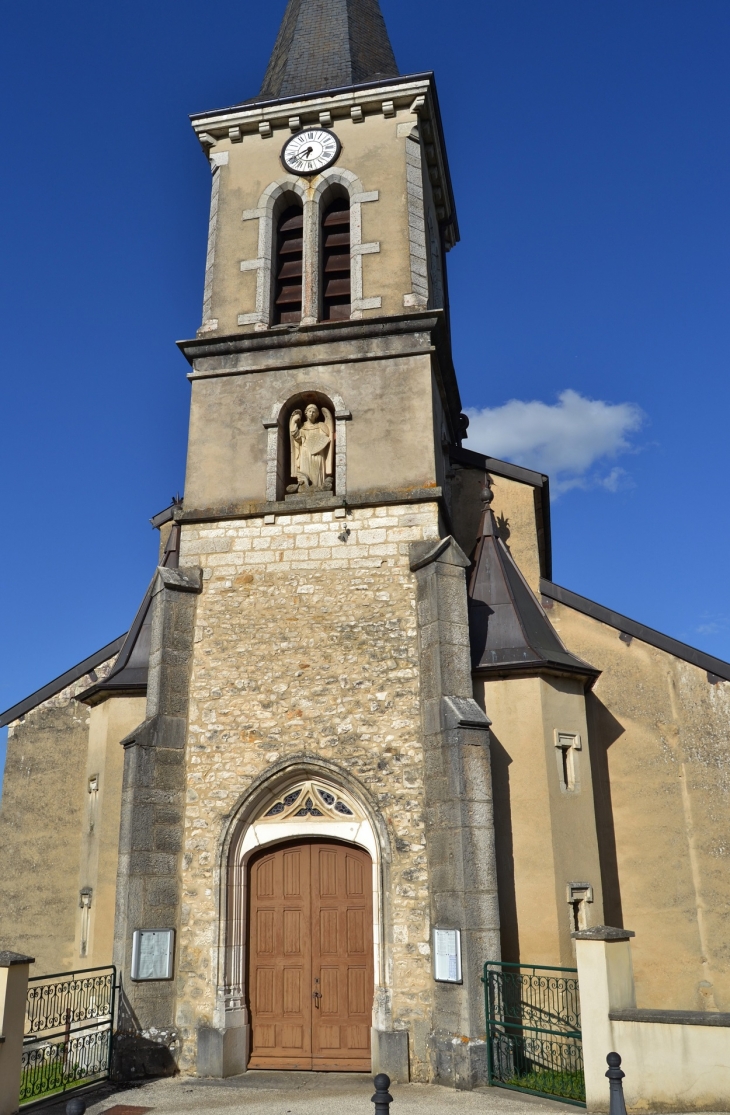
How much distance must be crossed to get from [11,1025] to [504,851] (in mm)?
5723

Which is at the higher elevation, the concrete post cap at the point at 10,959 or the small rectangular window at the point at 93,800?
the small rectangular window at the point at 93,800

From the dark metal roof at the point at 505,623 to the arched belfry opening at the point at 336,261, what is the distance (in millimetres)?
4102

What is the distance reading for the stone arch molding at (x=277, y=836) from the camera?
10969mm

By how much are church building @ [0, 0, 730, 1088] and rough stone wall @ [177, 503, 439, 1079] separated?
35 mm

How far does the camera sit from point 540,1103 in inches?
363

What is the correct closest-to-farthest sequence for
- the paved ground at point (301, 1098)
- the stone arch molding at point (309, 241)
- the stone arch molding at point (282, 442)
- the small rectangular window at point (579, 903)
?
the paved ground at point (301, 1098) → the small rectangular window at point (579, 903) → the stone arch molding at point (282, 442) → the stone arch molding at point (309, 241)

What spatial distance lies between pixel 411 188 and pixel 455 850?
33.1 feet

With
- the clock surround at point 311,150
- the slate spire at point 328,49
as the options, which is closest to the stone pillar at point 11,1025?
the clock surround at point 311,150

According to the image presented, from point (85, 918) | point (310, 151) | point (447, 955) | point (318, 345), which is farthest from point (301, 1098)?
point (310, 151)

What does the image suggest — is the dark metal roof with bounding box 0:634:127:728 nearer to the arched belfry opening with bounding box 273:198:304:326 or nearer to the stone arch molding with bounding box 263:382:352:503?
the stone arch molding with bounding box 263:382:352:503

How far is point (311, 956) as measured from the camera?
1130 cm

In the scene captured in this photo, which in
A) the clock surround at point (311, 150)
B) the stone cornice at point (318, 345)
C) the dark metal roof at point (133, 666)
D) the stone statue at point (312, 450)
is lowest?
the dark metal roof at point (133, 666)

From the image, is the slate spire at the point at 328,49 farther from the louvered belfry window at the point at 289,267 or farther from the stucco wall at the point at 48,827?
the stucco wall at the point at 48,827

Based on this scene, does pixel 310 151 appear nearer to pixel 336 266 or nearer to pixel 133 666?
pixel 336 266
